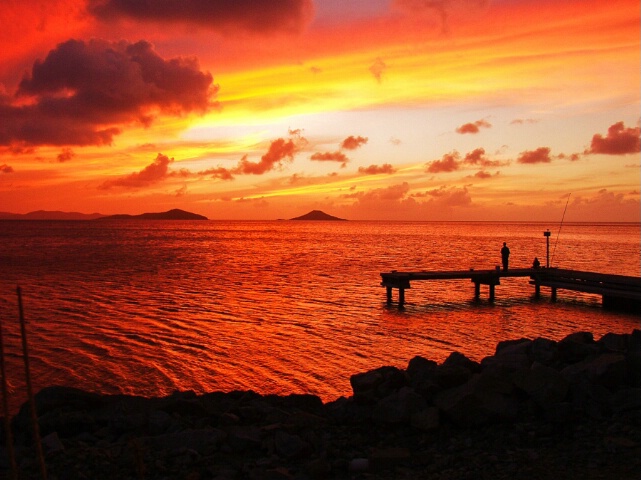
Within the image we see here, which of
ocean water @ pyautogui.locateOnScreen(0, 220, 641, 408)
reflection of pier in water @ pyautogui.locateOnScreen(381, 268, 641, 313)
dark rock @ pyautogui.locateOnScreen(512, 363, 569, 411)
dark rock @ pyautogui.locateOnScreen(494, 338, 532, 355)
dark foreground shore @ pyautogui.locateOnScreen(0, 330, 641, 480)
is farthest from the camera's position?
reflection of pier in water @ pyautogui.locateOnScreen(381, 268, 641, 313)

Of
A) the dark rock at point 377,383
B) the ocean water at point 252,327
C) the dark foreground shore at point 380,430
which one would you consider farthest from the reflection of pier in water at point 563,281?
the dark foreground shore at point 380,430

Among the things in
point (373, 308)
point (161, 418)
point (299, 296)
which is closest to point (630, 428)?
point (161, 418)

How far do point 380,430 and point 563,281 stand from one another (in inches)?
1084

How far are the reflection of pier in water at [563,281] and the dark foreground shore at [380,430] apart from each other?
19.7 metres

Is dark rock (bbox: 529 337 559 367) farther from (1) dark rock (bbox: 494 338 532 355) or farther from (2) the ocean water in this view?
(2) the ocean water

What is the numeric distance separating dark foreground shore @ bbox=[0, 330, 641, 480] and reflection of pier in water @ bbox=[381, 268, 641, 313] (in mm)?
19666

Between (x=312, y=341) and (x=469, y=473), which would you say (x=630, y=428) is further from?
(x=312, y=341)

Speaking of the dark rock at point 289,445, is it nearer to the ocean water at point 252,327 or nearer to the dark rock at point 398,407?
the dark rock at point 398,407

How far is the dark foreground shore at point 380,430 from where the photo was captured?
8.13m

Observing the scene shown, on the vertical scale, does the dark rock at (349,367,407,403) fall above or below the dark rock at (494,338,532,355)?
below

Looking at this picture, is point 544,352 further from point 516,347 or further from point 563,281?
point 563,281

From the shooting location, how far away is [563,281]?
110ft

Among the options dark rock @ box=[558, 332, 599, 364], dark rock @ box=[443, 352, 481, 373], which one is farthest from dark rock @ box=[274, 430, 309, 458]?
dark rock @ box=[558, 332, 599, 364]

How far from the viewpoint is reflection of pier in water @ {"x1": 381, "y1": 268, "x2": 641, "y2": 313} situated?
2922cm
